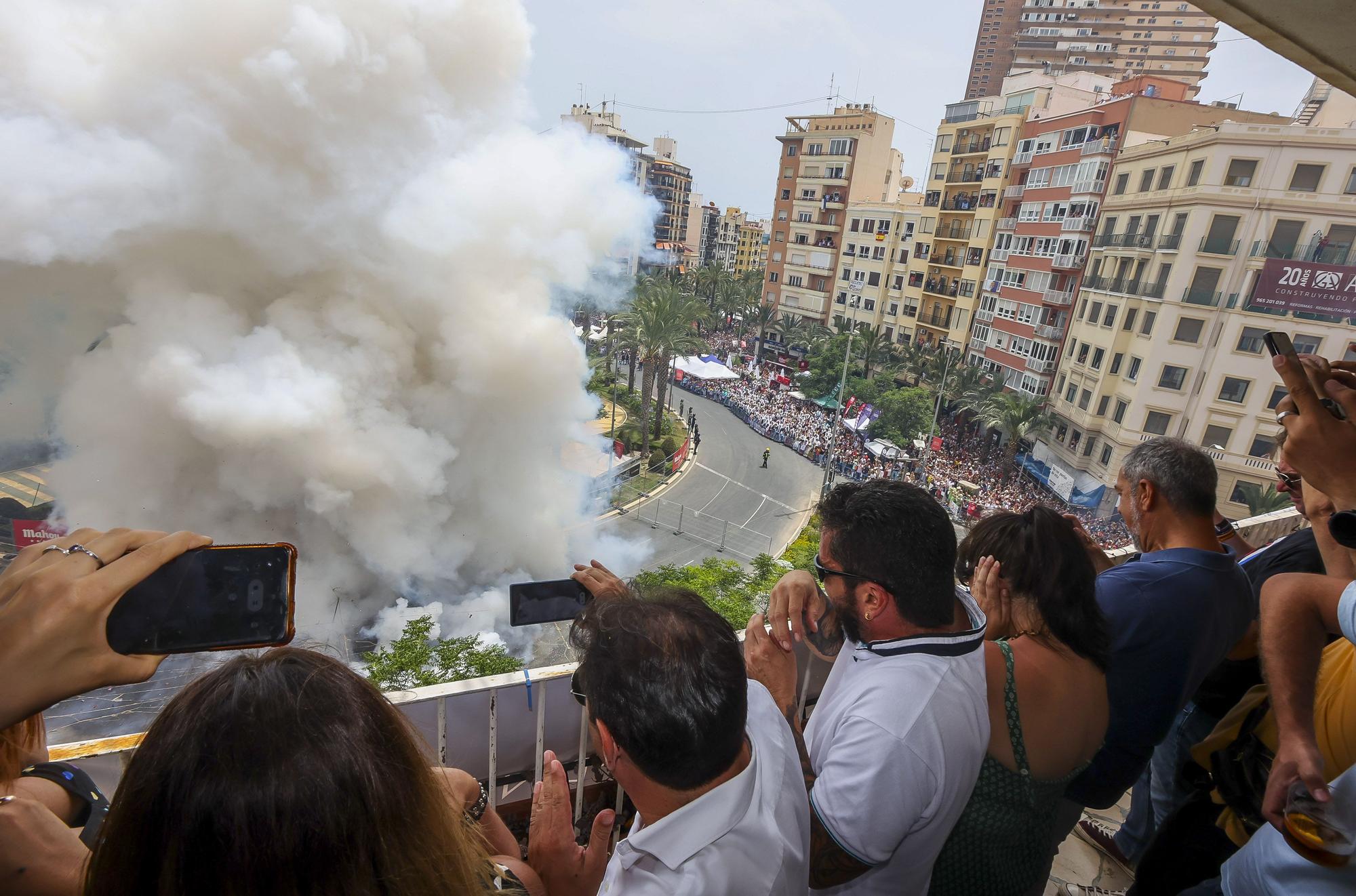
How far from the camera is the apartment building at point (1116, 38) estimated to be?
60.1m

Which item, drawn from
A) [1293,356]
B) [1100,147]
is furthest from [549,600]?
[1100,147]

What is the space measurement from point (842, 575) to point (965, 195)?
33.8 metres

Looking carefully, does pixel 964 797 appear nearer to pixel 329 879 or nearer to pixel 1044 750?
pixel 1044 750

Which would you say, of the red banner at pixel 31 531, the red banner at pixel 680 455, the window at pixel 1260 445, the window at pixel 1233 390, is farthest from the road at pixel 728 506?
the red banner at pixel 31 531

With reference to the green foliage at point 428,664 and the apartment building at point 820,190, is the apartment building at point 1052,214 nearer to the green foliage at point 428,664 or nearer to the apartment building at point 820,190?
the apartment building at point 820,190

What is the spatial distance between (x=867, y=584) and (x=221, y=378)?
16.5 meters

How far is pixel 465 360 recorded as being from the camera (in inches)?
674

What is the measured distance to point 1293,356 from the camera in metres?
1.53

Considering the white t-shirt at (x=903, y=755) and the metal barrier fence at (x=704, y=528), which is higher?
the white t-shirt at (x=903, y=755)

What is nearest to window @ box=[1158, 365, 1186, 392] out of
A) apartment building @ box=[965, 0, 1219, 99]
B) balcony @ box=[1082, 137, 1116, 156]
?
balcony @ box=[1082, 137, 1116, 156]

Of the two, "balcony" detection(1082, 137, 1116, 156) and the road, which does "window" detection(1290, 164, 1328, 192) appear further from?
the road

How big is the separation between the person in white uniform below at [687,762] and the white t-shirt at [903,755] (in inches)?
5.2

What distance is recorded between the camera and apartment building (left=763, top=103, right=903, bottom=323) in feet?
121

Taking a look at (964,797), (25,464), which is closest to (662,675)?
(964,797)
